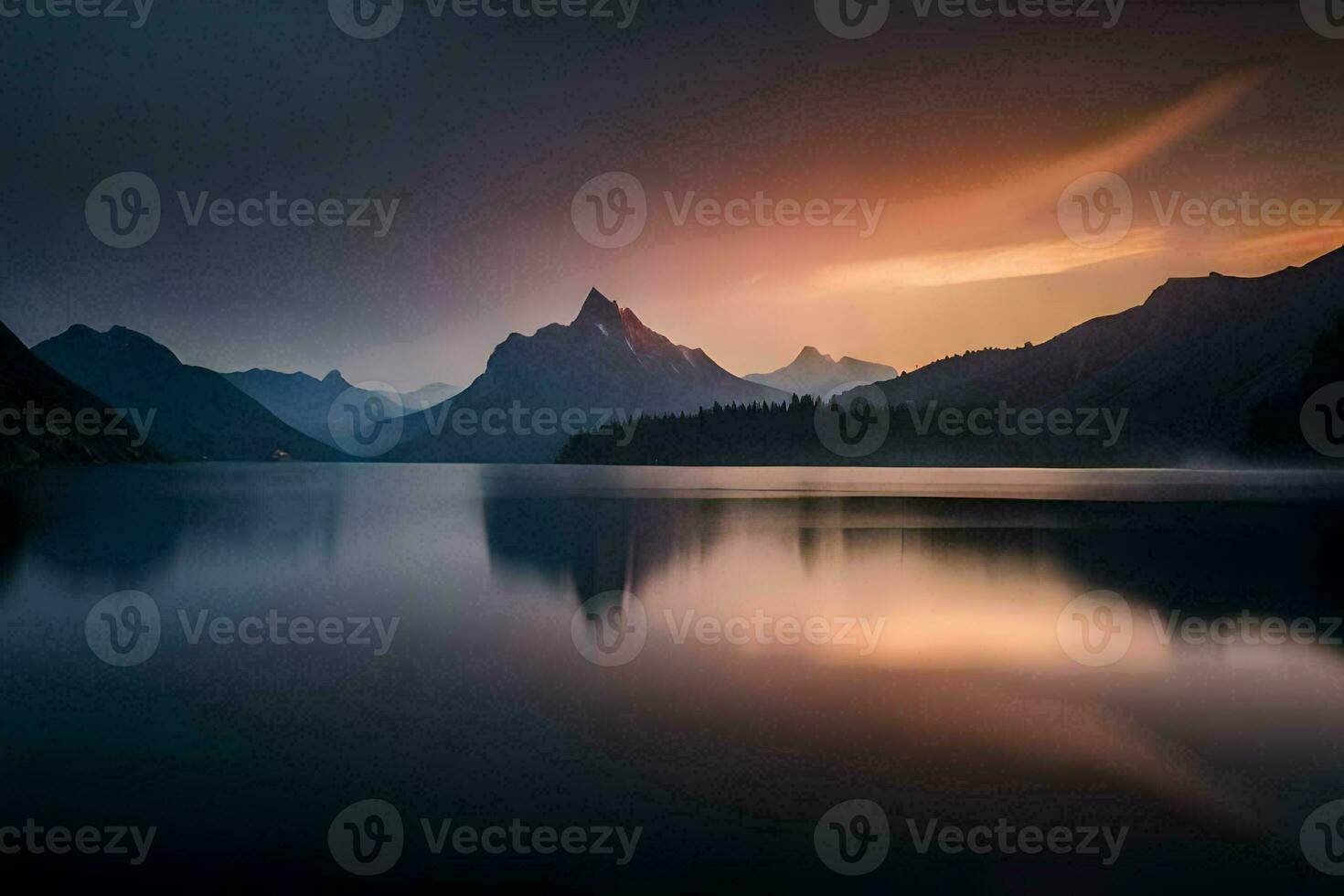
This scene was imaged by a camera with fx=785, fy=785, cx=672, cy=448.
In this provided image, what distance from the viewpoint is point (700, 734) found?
15.4 meters

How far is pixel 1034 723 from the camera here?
1571 cm

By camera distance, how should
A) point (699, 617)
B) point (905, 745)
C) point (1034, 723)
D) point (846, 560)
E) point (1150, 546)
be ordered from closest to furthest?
1. point (905, 745)
2. point (1034, 723)
3. point (699, 617)
4. point (846, 560)
5. point (1150, 546)

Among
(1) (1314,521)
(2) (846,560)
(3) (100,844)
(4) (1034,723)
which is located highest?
(1) (1314,521)

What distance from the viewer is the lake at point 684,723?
10.7 m

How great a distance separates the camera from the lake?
10.7m

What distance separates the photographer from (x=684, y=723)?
1616cm

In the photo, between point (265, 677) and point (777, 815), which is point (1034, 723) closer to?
point (777, 815)

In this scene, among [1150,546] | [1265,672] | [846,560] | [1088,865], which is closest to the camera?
[1088,865]

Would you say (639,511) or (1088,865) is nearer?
(1088,865)

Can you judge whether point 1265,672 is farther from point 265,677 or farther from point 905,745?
point 265,677

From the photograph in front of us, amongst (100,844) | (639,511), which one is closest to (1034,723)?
(100,844)

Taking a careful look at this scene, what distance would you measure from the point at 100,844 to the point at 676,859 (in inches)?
317

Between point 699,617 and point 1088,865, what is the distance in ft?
56.8

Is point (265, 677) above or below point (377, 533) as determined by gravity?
below
